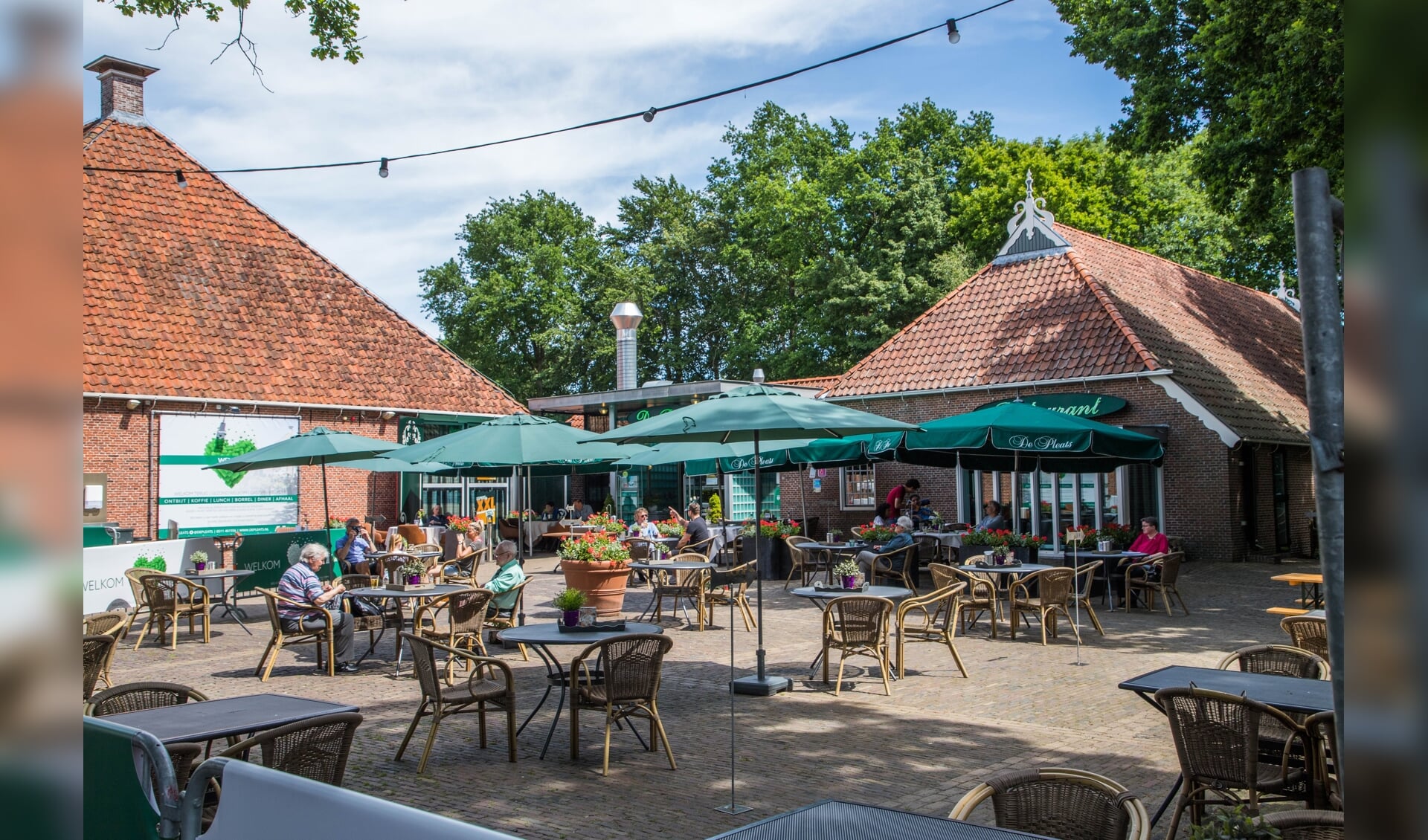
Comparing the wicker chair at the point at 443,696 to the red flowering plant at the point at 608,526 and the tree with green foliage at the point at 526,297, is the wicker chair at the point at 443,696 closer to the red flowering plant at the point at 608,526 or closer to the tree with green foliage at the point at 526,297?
the red flowering plant at the point at 608,526

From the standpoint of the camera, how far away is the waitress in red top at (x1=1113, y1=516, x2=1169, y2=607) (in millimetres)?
14727

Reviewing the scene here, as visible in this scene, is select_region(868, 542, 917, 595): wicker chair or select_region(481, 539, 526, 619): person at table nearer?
select_region(481, 539, 526, 619): person at table

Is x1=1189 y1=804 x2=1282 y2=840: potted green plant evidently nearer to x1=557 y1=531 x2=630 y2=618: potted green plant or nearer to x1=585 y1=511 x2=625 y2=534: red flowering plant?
x1=557 y1=531 x2=630 y2=618: potted green plant

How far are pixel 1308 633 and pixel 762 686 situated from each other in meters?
4.32

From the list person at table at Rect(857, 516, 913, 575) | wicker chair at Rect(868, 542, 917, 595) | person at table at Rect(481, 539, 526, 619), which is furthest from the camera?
person at table at Rect(857, 516, 913, 575)

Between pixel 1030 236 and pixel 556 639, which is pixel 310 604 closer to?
pixel 556 639

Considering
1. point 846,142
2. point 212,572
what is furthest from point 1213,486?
point 846,142

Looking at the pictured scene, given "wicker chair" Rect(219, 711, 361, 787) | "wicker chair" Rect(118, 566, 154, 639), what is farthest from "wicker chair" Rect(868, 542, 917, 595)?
"wicker chair" Rect(219, 711, 361, 787)

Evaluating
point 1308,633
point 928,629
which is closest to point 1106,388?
point 928,629

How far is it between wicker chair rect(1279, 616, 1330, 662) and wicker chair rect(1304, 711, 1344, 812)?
7.90 ft

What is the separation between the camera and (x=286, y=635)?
34.3 ft
